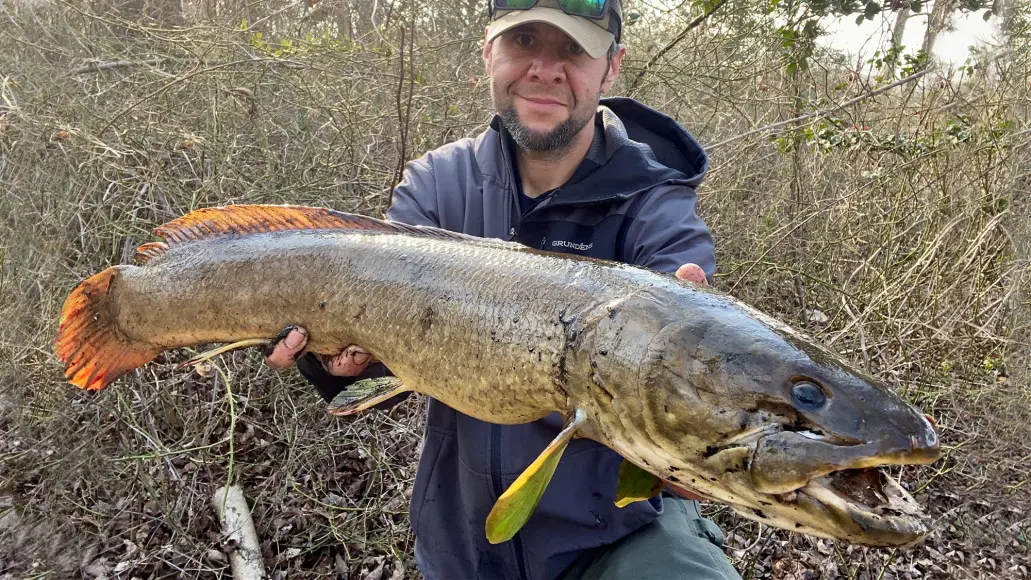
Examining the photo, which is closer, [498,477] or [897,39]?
[498,477]

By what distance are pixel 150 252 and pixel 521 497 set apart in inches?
62.9

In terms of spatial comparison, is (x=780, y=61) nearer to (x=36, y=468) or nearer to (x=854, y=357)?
(x=854, y=357)

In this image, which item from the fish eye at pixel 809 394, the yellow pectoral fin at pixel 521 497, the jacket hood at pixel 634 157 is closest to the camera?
the fish eye at pixel 809 394

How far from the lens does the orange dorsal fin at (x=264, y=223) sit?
6.61ft

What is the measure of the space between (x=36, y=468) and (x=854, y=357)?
465 cm

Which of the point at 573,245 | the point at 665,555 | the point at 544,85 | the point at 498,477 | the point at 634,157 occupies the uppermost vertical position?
the point at 544,85

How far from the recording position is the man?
2082 millimetres

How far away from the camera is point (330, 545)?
326 centimetres

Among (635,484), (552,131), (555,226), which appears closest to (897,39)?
(552,131)

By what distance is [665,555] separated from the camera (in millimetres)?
1996

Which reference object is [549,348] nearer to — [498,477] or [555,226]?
[498,477]

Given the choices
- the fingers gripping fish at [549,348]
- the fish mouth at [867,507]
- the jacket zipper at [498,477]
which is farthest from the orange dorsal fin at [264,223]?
the fish mouth at [867,507]

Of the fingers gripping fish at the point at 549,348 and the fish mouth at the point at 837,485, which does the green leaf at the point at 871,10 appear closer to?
the fingers gripping fish at the point at 549,348

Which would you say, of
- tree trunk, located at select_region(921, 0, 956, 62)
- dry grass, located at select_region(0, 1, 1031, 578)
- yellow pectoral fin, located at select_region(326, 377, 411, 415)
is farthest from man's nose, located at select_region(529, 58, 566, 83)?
tree trunk, located at select_region(921, 0, 956, 62)
